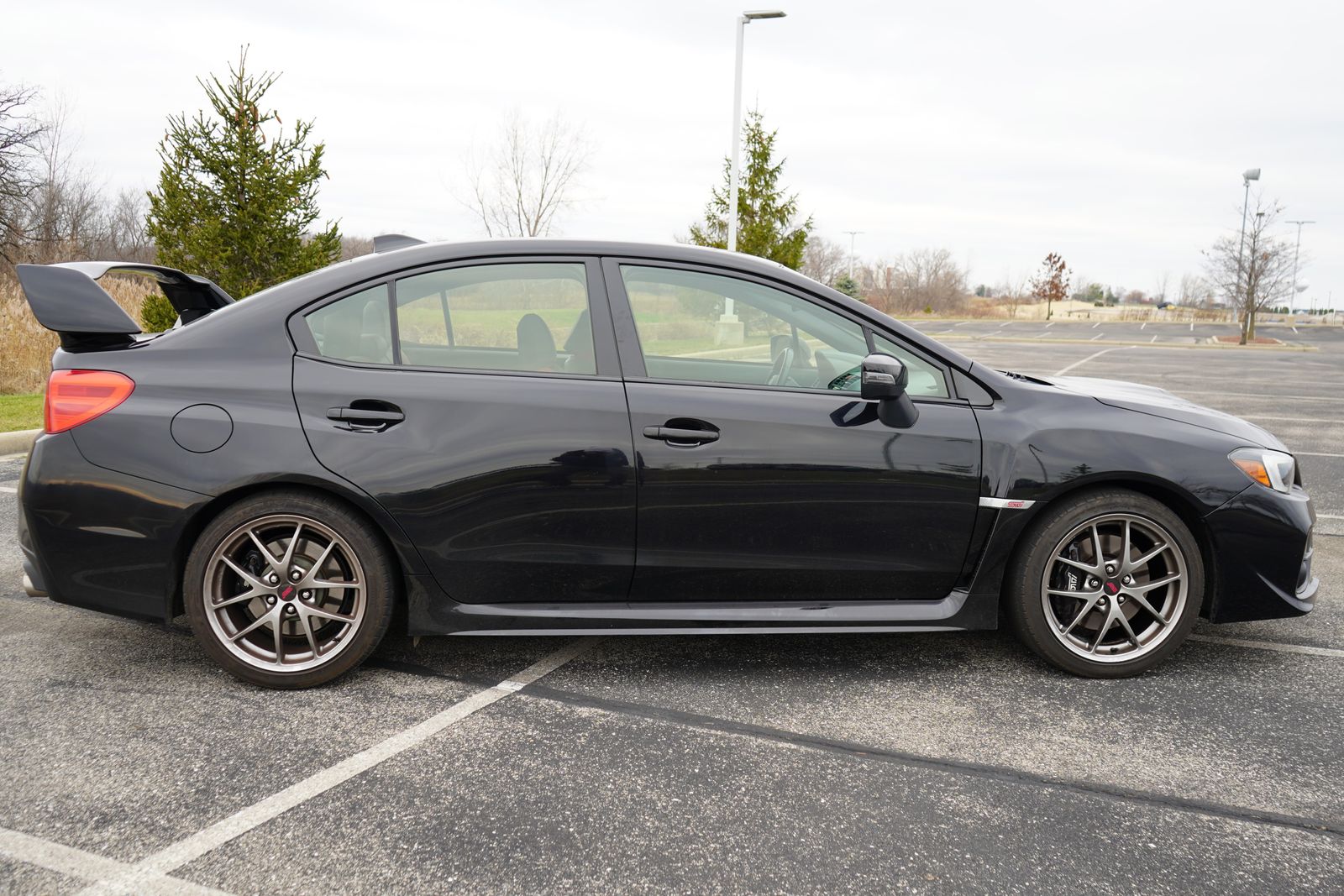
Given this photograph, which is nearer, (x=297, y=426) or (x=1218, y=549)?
(x=297, y=426)

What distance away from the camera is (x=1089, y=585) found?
3719 millimetres

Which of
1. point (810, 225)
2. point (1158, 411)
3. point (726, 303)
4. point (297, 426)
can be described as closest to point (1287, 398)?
point (810, 225)

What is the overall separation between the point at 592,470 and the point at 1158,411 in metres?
2.21

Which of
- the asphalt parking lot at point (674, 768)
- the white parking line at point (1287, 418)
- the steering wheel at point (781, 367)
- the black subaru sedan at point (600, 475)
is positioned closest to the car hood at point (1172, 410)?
the black subaru sedan at point (600, 475)

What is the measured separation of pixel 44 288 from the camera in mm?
3488

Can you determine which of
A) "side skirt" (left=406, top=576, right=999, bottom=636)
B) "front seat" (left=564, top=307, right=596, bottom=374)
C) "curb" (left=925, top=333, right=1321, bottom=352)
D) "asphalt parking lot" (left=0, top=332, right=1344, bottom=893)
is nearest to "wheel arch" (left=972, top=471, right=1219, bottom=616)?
"side skirt" (left=406, top=576, right=999, bottom=636)

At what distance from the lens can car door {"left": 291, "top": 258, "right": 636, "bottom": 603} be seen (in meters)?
3.46

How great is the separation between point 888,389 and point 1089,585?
1.11 m

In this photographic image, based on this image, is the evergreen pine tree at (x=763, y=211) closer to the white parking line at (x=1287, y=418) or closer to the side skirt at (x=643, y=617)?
the white parking line at (x=1287, y=418)

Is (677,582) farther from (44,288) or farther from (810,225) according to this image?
(810,225)

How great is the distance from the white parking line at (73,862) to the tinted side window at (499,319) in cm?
181

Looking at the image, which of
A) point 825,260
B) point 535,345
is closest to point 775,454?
point 535,345

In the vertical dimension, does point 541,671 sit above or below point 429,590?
below

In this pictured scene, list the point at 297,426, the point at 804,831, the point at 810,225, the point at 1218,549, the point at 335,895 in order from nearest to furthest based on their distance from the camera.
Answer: the point at 335,895, the point at 804,831, the point at 297,426, the point at 1218,549, the point at 810,225
